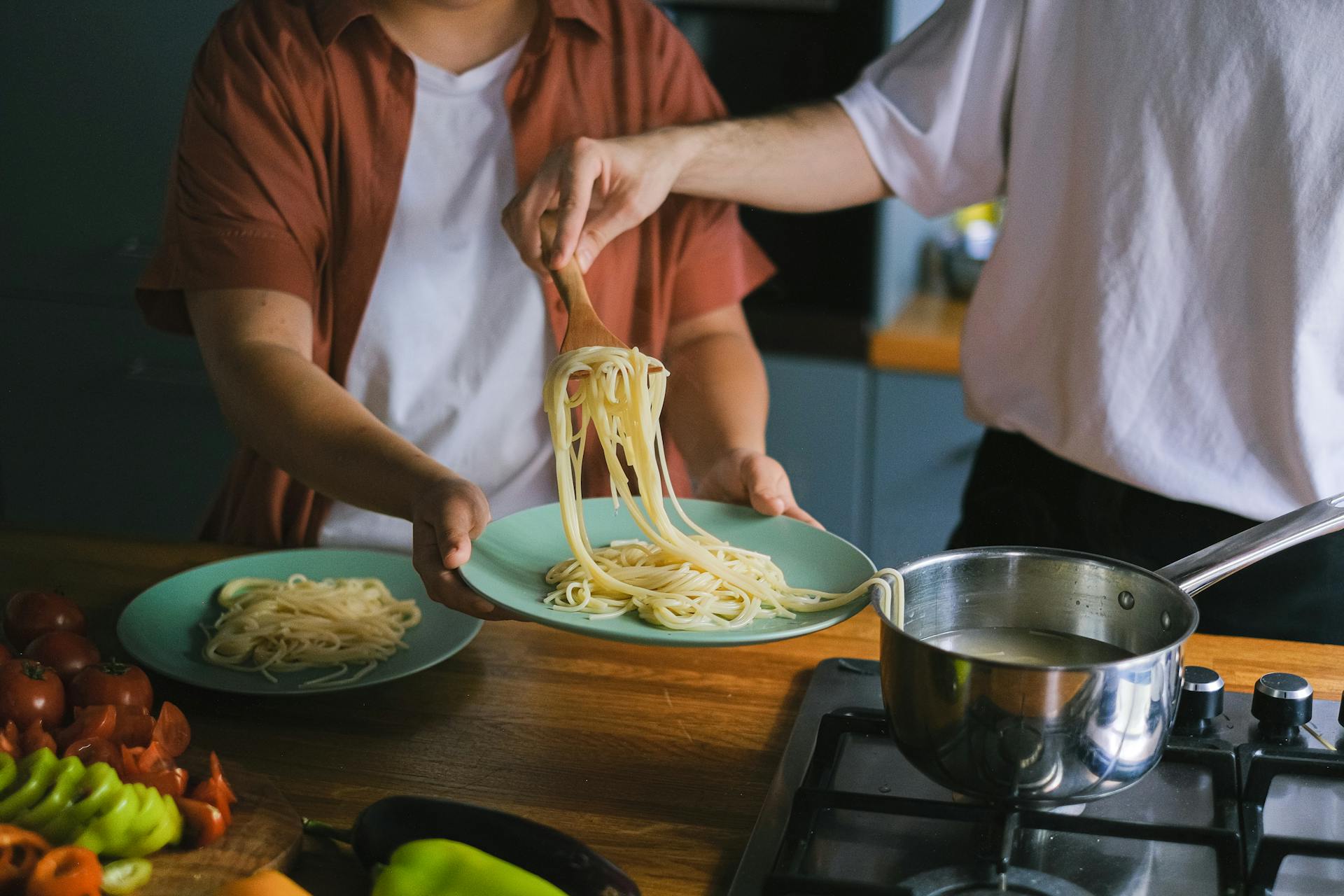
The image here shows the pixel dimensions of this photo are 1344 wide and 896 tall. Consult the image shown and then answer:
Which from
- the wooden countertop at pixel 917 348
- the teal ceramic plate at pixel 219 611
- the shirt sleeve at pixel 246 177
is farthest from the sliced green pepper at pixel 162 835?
the wooden countertop at pixel 917 348

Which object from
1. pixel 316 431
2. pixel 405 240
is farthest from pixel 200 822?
pixel 405 240

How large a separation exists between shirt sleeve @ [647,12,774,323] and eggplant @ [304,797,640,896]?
32.7 inches

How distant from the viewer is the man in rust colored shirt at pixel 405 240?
141 cm

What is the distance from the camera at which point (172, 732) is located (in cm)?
100

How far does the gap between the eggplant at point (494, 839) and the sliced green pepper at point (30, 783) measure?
0.21m

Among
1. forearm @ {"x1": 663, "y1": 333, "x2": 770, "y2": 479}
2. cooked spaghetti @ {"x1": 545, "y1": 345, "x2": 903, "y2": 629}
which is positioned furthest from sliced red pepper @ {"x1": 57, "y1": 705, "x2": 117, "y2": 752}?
forearm @ {"x1": 663, "y1": 333, "x2": 770, "y2": 479}

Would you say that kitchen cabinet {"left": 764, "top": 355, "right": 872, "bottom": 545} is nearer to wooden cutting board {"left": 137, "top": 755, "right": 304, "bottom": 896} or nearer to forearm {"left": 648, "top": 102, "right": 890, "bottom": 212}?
forearm {"left": 648, "top": 102, "right": 890, "bottom": 212}

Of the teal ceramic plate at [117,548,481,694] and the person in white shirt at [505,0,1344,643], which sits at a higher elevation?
the person in white shirt at [505,0,1344,643]

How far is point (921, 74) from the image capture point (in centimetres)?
150

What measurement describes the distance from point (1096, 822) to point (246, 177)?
1105mm

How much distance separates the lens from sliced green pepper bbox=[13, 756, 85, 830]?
2.75 feet

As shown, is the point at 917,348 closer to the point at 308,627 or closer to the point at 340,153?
the point at 340,153

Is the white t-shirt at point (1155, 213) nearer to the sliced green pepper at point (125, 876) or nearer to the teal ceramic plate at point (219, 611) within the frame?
the teal ceramic plate at point (219, 611)

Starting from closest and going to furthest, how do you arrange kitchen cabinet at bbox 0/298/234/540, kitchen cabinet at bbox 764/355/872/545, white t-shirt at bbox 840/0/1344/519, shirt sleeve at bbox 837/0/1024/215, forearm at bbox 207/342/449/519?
forearm at bbox 207/342/449/519 → white t-shirt at bbox 840/0/1344/519 → shirt sleeve at bbox 837/0/1024/215 → kitchen cabinet at bbox 0/298/234/540 → kitchen cabinet at bbox 764/355/872/545
